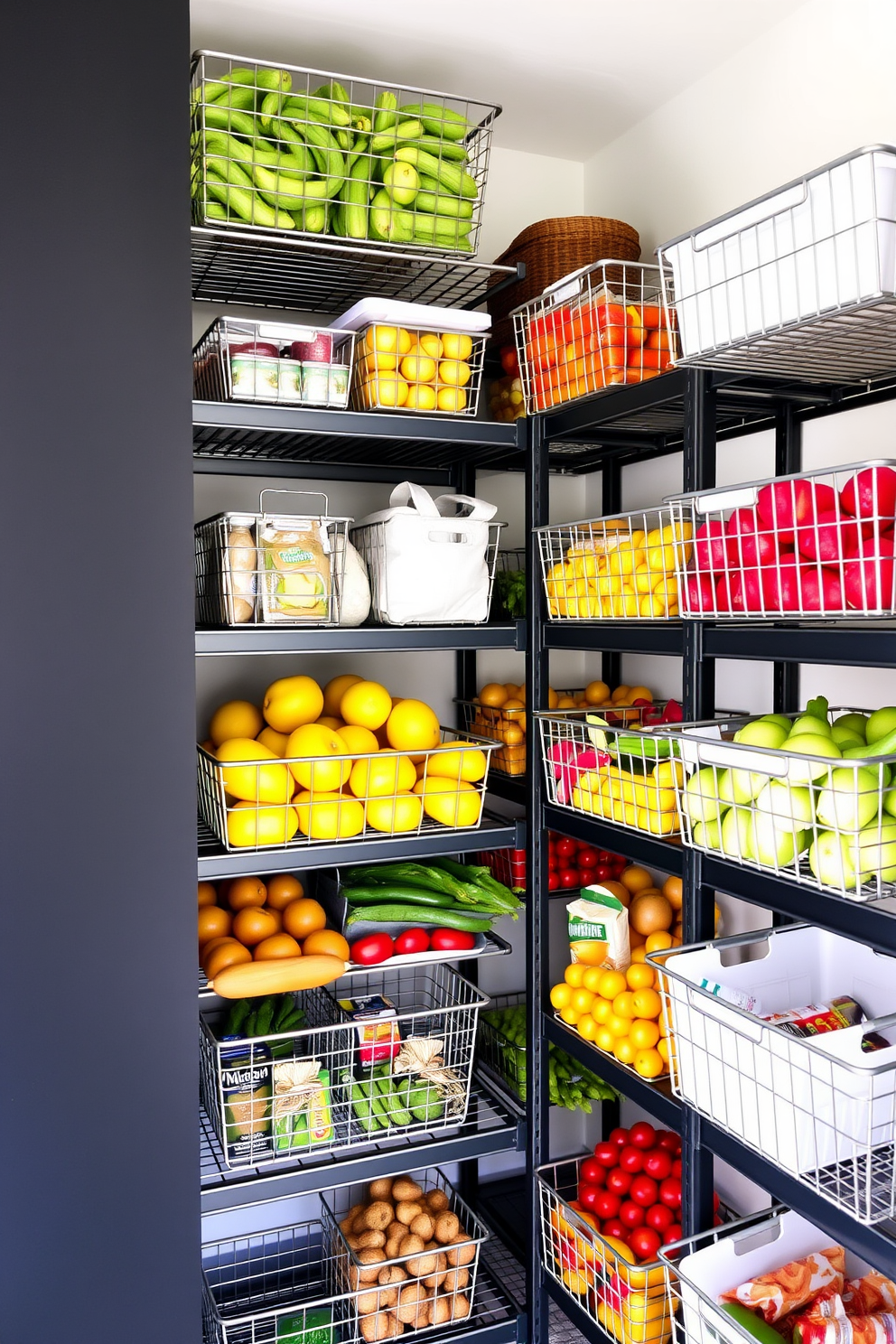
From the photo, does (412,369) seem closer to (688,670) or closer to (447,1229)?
(688,670)

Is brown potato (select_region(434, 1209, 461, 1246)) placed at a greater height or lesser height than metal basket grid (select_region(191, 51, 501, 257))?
lesser

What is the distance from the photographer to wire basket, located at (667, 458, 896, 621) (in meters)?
1.20

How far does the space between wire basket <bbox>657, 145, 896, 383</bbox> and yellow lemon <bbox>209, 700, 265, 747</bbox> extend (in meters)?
1.12

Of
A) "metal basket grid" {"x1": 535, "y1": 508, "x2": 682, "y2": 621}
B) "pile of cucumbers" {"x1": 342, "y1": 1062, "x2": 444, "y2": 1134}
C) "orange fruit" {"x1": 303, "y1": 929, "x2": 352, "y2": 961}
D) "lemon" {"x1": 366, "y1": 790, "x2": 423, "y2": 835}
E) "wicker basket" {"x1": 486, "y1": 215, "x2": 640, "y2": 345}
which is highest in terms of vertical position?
"wicker basket" {"x1": 486, "y1": 215, "x2": 640, "y2": 345}

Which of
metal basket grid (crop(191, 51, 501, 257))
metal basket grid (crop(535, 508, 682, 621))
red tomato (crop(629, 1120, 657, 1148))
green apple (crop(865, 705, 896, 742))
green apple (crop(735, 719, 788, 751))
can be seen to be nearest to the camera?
green apple (crop(865, 705, 896, 742))

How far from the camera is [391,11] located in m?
1.91

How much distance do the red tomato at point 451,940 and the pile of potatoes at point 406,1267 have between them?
1.92ft

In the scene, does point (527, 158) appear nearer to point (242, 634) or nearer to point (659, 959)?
point (242, 634)

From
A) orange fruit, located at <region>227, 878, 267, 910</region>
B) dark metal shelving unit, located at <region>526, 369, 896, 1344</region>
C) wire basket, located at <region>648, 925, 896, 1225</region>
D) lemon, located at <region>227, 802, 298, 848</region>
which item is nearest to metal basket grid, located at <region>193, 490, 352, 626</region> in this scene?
lemon, located at <region>227, 802, 298, 848</region>

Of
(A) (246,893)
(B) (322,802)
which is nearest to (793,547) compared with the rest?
(B) (322,802)

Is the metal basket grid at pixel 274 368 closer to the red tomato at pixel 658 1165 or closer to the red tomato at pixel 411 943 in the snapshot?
the red tomato at pixel 411 943

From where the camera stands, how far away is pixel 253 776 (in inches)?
70.8

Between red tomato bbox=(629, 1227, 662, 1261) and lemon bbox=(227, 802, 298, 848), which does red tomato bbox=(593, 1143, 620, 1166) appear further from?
lemon bbox=(227, 802, 298, 848)

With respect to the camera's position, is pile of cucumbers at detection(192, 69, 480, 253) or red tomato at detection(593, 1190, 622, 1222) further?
red tomato at detection(593, 1190, 622, 1222)
